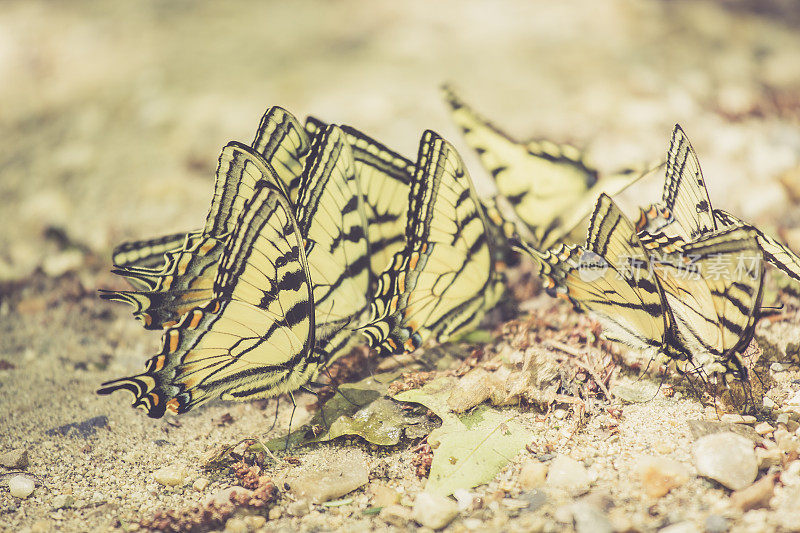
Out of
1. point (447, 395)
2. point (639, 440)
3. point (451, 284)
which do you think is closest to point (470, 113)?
point (451, 284)

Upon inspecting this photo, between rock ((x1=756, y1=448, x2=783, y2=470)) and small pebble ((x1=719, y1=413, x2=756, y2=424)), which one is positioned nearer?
rock ((x1=756, y1=448, x2=783, y2=470))

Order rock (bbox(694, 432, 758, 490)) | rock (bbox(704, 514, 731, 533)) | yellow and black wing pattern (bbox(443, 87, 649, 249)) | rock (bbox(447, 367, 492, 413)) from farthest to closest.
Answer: yellow and black wing pattern (bbox(443, 87, 649, 249)), rock (bbox(447, 367, 492, 413)), rock (bbox(694, 432, 758, 490)), rock (bbox(704, 514, 731, 533))

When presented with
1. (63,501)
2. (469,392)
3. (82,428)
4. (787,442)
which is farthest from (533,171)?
(63,501)

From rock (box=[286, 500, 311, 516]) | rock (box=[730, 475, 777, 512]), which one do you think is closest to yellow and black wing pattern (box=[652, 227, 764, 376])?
rock (box=[730, 475, 777, 512])

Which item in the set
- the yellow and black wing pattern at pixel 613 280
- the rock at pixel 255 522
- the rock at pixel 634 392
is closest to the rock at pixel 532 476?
the rock at pixel 634 392

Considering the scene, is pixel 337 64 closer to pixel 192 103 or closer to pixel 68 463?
pixel 192 103

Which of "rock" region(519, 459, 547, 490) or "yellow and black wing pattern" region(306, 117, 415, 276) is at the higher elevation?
"yellow and black wing pattern" region(306, 117, 415, 276)

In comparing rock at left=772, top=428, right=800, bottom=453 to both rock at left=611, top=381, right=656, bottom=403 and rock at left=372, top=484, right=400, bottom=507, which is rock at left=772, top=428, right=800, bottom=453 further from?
rock at left=372, top=484, right=400, bottom=507
